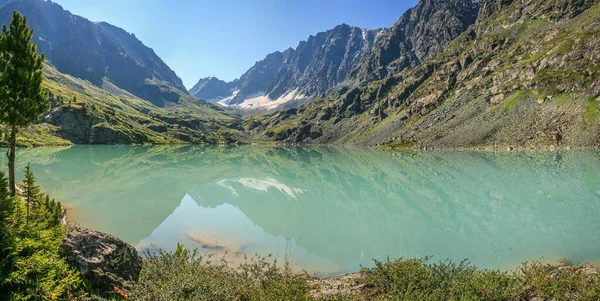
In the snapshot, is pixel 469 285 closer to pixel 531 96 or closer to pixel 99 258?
pixel 99 258

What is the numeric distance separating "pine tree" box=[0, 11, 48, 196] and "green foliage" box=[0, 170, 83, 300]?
468 inches

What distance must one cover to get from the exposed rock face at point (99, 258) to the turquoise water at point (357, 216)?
11198 millimetres

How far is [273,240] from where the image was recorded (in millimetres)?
27500

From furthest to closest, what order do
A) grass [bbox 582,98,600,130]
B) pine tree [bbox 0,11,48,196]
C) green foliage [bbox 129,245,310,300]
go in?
1. grass [bbox 582,98,600,130]
2. pine tree [bbox 0,11,48,196]
3. green foliage [bbox 129,245,310,300]

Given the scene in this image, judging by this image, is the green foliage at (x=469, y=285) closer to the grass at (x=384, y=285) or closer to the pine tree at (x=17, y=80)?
the grass at (x=384, y=285)

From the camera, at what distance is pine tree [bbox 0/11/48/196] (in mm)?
19062

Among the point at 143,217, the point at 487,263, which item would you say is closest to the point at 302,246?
the point at 487,263

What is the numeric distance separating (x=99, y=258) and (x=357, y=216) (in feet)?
93.2

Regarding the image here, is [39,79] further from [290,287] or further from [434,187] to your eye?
[434,187]

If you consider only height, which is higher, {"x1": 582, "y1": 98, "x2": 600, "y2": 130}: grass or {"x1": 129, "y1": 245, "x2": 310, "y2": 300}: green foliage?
{"x1": 582, "y1": 98, "x2": 600, "y2": 130}: grass

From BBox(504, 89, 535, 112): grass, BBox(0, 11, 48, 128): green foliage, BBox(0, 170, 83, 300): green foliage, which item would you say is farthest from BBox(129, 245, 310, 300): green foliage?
BBox(504, 89, 535, 112): grass

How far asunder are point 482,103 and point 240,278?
179830 mm

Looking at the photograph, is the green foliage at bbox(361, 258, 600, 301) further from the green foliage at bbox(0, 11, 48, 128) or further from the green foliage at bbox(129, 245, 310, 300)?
the green foliage at bbox(0, 11, 48, 128)

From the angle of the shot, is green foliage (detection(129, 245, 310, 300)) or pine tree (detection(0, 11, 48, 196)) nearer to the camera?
green foliage (detection(129, 245, 310, 300))
